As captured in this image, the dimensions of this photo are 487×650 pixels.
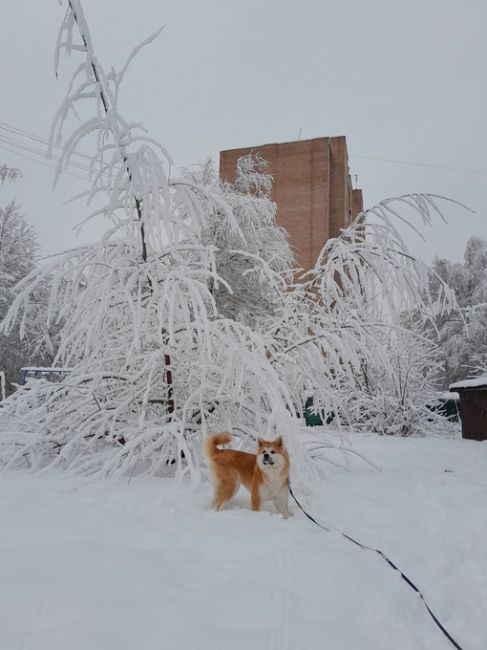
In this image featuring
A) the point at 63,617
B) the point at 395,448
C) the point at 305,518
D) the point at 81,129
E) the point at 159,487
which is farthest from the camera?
the point at 395,448

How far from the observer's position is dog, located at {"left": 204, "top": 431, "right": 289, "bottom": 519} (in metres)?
2.58

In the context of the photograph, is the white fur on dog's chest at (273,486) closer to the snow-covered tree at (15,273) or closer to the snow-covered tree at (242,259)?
the snow-covered tree at (242,259)

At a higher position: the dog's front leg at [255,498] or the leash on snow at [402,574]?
the dog's front leg at [255,498]

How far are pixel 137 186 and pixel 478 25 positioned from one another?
1831cm

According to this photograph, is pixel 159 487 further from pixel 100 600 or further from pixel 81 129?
pixel 81 129

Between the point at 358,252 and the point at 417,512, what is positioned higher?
the point at 358,252

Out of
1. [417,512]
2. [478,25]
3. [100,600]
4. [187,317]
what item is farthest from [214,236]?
[478,25]

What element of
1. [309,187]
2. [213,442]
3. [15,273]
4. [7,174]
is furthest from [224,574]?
[309,187]

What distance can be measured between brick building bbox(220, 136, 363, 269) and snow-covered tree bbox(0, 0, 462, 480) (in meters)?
21.8

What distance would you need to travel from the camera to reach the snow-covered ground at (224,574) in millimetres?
1285

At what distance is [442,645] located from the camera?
4.53ft

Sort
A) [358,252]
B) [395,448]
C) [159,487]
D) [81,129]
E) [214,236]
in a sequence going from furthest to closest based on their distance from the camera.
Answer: [214,236]
[395,448]
[358,252]
[159,487]
[81,129]

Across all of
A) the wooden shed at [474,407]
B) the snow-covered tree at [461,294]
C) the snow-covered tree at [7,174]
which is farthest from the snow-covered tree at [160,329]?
the snow-covered tree at [461,294]

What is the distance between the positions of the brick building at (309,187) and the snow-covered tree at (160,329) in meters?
21.8
